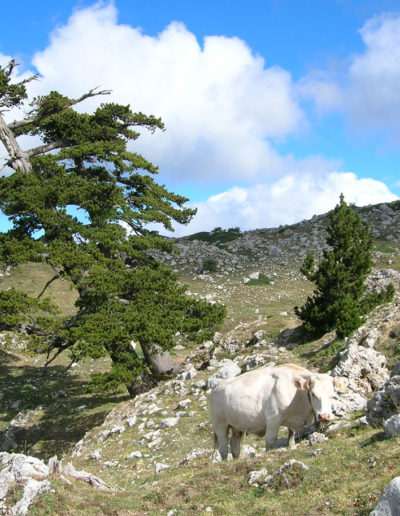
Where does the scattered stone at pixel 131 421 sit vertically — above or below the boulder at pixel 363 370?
below

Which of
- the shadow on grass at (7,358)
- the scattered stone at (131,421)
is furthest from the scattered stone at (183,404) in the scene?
→ the shadow on grass at (7,358)

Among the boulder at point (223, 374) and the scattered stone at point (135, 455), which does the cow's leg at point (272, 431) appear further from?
the boulder at point (223, 374)

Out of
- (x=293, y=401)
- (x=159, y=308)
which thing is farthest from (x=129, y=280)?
(x=293, y=401)

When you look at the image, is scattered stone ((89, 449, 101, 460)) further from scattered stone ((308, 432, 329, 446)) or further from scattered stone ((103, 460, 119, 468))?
scattered stone ((308, 432, 329, 446))

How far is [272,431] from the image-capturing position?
10430mm

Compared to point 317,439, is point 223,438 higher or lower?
lower

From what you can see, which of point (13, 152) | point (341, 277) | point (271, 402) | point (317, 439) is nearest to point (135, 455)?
point (271, 402)

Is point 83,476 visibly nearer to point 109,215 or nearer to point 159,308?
point 159,308

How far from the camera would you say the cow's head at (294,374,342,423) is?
980 cm

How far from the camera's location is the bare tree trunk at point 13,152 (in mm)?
22062

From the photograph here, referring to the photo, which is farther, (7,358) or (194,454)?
(7,358)

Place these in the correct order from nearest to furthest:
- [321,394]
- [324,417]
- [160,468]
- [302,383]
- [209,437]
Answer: [324,417]
[321,394]
[302,383]
[160,468]
[209,437]

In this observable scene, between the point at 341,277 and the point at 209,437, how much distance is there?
1104 cm

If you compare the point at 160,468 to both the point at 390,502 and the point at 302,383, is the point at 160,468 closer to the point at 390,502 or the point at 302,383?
the point at 302,383
